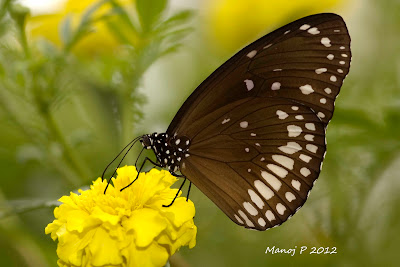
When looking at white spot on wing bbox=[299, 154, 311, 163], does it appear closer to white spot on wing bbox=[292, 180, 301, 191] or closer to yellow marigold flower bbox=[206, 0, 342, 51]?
white spot on wing bbox=[292, 180, 301, 191]

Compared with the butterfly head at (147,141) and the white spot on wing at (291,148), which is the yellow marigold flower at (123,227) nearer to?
the butterfly head at (147,141)

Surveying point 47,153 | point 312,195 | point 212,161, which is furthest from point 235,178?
point 47,153

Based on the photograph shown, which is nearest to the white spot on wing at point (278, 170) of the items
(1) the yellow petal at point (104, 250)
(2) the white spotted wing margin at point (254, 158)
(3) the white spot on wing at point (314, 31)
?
(2) the white spotted wing margin at point (254, 158)

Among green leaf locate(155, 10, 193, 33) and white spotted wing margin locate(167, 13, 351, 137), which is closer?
white spotted wing margin locate(167, 13, 351, 137)

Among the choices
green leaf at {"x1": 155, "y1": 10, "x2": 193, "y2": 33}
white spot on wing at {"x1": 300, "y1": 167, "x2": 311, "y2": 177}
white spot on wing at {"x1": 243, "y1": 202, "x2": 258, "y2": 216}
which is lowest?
white spot on wing at {"x1": 243, "y1": 202, "x2": 258, "y2": 216}

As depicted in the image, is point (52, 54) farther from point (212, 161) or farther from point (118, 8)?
point (212, 161)

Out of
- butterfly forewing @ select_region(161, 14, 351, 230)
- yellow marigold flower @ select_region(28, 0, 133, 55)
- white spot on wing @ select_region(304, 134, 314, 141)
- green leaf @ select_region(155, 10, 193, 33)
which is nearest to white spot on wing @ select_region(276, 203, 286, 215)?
butterfly forewing @ select_region(161, 14, 351, 230)
